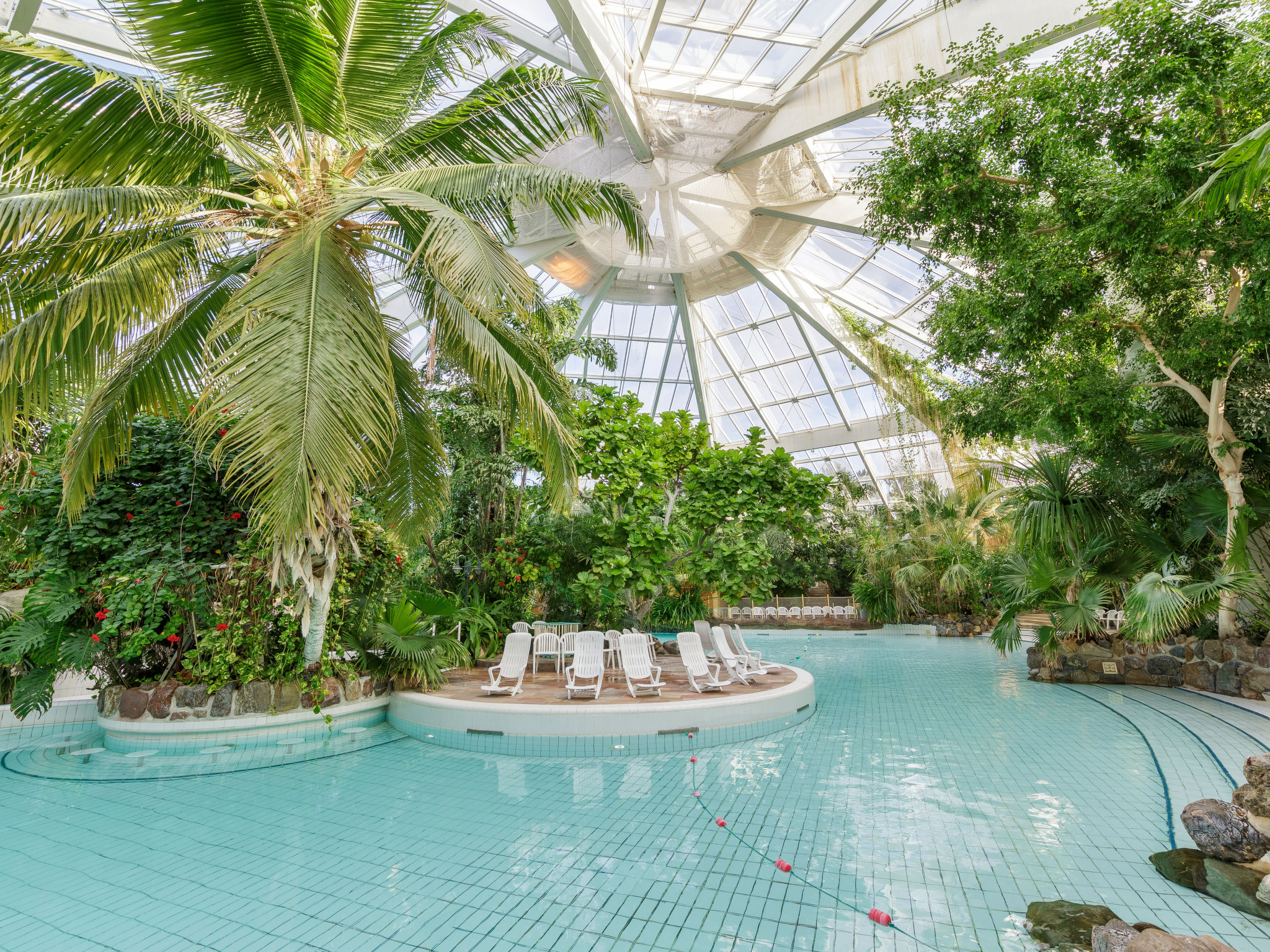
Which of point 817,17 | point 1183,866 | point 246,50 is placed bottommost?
point 1183,866

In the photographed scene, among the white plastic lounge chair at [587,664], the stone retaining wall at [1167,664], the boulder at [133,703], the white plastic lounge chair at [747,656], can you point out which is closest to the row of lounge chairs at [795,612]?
the stone retaining wall at [1167,664]

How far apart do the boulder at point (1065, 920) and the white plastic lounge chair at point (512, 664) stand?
223 inches

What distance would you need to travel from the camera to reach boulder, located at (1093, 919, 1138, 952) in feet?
8.88

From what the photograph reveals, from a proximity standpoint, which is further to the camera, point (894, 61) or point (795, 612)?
point (795, 612)

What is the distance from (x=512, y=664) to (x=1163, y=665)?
360 inches

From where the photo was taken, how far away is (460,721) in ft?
23.8

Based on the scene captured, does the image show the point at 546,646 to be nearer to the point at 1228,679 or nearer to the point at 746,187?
the point at 1228,679

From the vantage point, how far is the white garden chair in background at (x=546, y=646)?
952 cm

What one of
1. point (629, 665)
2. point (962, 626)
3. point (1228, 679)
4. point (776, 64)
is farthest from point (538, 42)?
point (962, 626)

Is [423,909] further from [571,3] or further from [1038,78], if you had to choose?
[571,3]

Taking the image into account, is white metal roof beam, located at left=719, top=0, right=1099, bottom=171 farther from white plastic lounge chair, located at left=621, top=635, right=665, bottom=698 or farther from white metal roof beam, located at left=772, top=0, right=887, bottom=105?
white plastic lounge chair, located at left=621, top=635, right=665, bottom=698

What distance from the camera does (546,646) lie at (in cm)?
1002

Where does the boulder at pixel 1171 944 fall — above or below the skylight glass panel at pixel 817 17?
below

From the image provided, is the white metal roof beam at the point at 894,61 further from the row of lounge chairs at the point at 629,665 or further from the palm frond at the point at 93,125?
the palm frond at the point at 93,125
